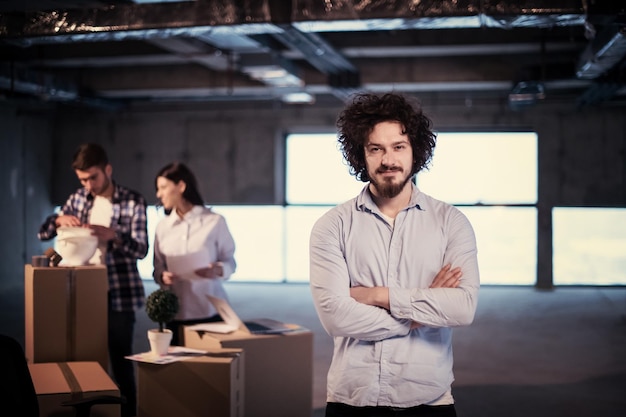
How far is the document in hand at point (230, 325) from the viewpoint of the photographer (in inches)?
155

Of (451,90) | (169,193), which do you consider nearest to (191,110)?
(451,90)

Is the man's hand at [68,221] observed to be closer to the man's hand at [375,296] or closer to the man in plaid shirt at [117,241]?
the man in plaid shirt at [117,241]

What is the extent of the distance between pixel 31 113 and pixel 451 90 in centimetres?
608

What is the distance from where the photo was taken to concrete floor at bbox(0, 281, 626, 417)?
5.34m

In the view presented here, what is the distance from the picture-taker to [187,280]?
14.0 feet

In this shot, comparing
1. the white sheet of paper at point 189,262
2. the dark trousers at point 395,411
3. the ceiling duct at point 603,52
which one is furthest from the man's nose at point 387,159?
the ceiling duct at point 603,52

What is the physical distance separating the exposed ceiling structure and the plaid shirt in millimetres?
1173

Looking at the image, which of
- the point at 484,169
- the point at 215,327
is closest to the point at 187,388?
the point at 215,327

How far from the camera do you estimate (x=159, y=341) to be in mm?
3488

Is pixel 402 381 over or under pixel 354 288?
under

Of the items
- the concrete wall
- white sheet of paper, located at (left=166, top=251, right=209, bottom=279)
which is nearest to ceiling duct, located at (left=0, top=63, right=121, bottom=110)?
the concrete wall

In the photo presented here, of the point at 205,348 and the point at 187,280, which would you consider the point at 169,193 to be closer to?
the point at 187,280

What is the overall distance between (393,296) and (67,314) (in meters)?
2.15

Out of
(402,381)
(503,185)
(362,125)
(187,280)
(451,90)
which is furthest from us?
(503,185)
